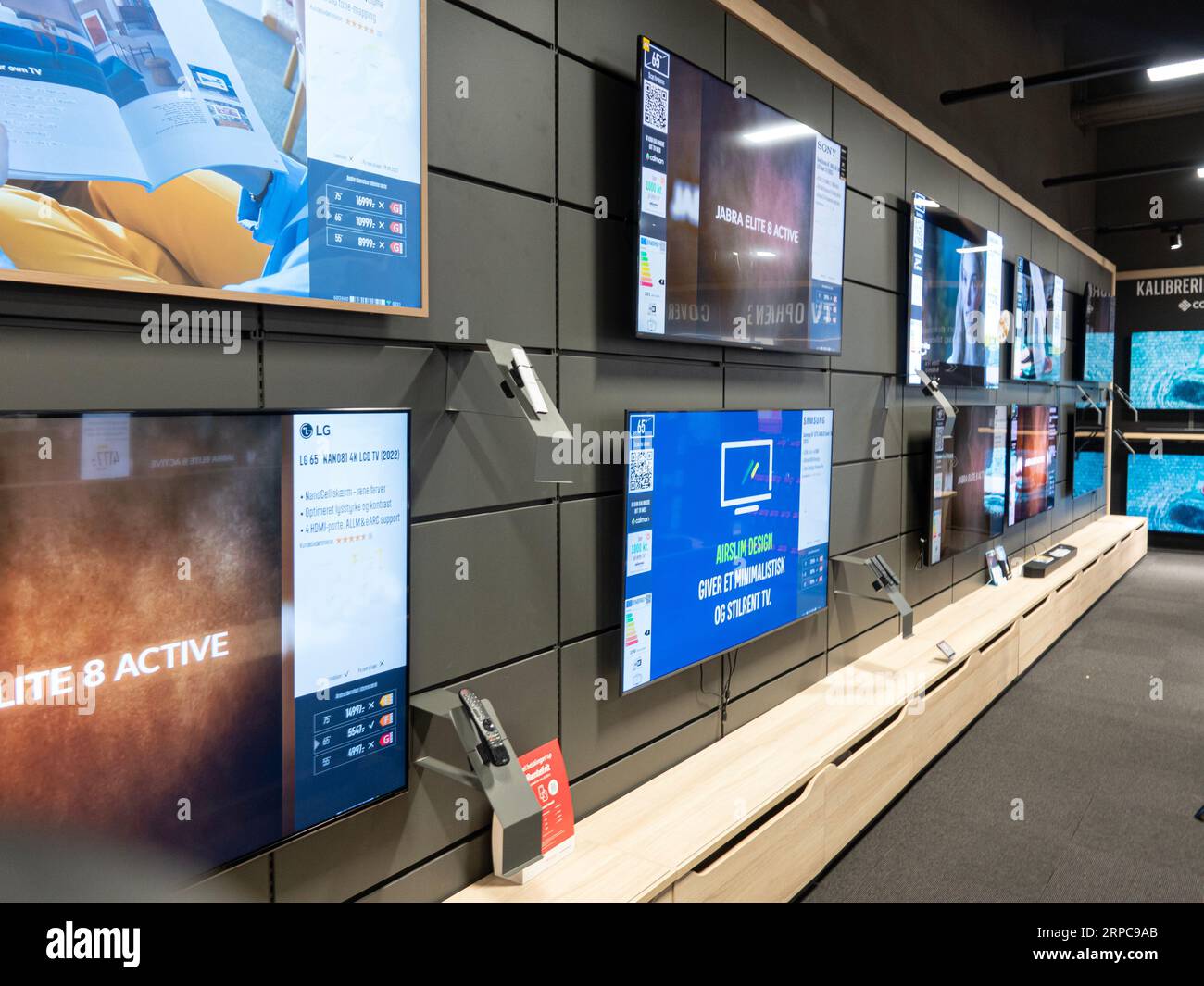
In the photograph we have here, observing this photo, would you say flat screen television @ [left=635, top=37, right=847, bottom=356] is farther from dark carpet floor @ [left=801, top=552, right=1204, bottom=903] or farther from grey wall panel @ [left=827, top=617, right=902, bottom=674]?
dark carpet floor @ [left=801, top=552, right=1204, bottom=903]

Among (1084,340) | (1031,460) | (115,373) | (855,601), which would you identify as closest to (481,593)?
(115,373)

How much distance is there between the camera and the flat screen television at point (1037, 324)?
5.54 metres

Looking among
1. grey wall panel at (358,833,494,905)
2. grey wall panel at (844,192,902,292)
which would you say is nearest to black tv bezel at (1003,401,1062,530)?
grey wall panel at (844,192,902,292)

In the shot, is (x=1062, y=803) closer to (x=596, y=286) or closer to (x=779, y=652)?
(x=779, y=652)

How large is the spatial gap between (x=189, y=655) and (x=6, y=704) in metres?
0.26

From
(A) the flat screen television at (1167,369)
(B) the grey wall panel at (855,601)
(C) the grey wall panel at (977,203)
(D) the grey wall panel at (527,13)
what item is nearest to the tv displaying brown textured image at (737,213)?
(D) the grey wall panel at (527,13)

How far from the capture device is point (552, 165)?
210 centimetres

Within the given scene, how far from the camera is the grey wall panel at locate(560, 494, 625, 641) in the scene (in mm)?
2211

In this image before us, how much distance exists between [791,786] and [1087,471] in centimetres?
636

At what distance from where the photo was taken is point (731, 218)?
261cm

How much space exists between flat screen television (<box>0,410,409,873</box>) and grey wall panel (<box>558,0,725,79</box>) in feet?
3.76

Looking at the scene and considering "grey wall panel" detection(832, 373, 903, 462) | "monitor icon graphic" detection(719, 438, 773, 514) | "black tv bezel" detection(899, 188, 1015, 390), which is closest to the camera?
"monitor icon graphic" detection(719, 438, 773, 514)

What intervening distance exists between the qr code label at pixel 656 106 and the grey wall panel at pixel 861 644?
7.16 feet

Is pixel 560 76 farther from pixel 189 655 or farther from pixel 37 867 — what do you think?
pixel 37 867
